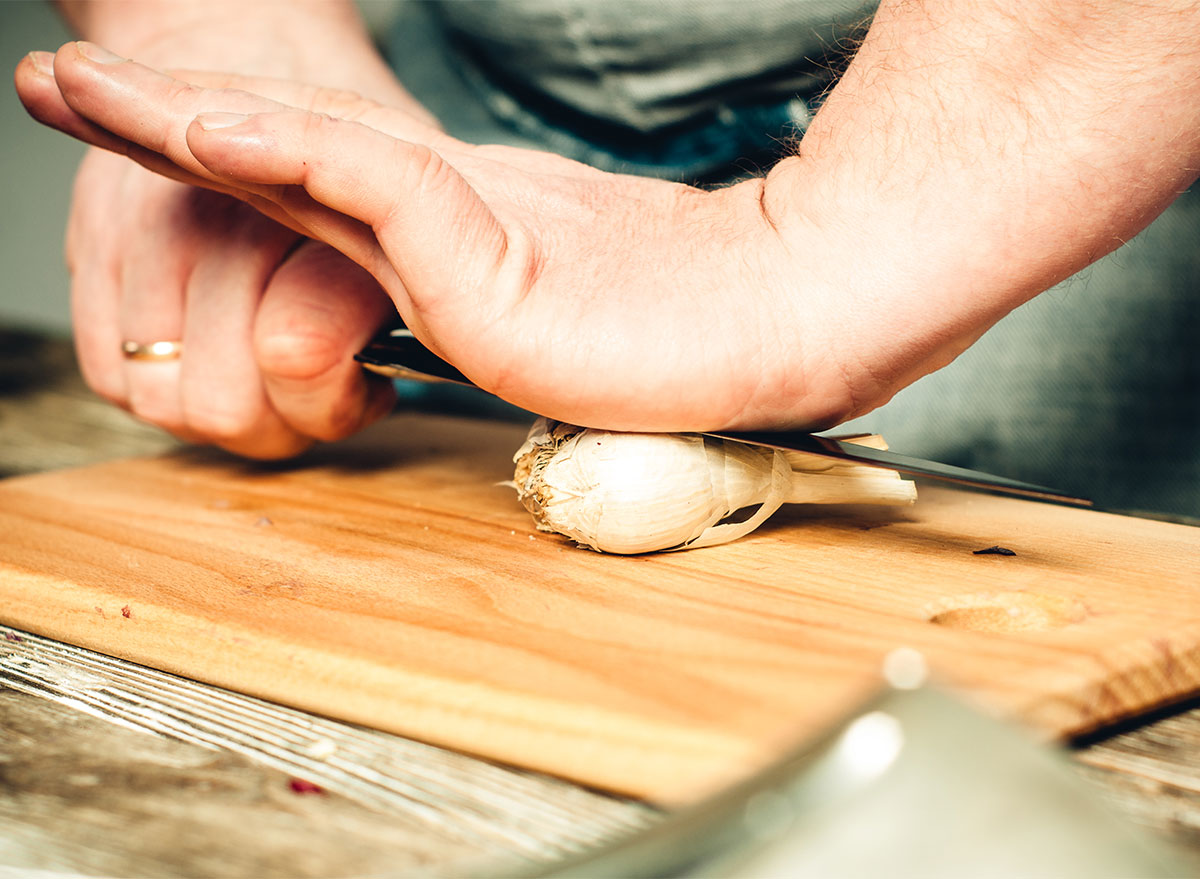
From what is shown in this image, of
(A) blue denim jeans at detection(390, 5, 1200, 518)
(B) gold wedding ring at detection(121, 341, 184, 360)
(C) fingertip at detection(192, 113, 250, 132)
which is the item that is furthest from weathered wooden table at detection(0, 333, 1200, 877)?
(A) blue denim jeans at detection(390, 5, 1200, 518)

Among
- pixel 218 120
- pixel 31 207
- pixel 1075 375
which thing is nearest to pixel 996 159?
pixel 218 120

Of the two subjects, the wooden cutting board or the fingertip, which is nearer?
the wooden cutting board

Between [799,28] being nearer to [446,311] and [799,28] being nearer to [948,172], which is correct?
[948,172]

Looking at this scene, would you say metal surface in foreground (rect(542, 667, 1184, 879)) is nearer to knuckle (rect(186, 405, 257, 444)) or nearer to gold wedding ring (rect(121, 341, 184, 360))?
knuckle (rect(186, 405, 257, 444))

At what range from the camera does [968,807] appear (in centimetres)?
28

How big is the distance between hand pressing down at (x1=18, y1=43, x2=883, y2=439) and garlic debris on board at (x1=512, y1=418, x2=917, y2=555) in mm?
29

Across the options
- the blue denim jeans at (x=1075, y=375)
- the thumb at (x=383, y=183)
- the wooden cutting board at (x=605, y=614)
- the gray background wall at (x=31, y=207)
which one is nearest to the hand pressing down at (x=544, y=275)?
the thumb at (x=383, y=183)

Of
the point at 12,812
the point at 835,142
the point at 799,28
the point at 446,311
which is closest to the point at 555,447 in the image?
the point at 446,311

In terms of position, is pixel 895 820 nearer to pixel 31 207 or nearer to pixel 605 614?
pixel 605 614

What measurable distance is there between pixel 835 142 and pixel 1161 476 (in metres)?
0.73

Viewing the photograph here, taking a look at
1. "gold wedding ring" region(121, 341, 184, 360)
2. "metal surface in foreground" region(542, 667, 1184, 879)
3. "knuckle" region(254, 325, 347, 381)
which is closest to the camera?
"metal surface in foreground" region(542, 667, 1184, 879)

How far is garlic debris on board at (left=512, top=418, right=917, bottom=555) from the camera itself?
0.67 metres

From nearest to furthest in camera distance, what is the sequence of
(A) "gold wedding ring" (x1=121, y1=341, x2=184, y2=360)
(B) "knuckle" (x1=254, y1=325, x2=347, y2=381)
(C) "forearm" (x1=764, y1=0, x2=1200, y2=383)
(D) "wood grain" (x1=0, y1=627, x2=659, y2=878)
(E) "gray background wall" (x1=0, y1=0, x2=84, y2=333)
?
(D) "wood grain" (x1=0, y1=627, x2=659, y2=878) < (C) "forearm" (x1=764, y1=0, x2=1200, y2=383) < (B) "knuckle" (x1=254, y1=325, x2=347, y2=381) < (A) "gold wedding ring" (x1=121, y1=341, x2=184, y2=360) < (E) "gray background wall" (x1=0, y1=0, x2=84, y2=333)

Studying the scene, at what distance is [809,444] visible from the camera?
2.19ft
